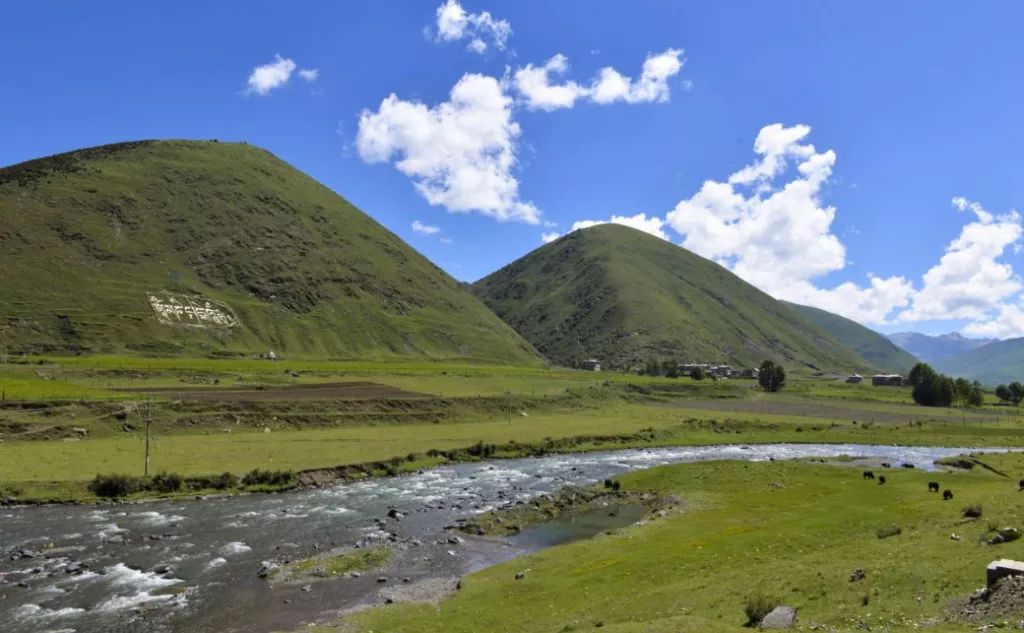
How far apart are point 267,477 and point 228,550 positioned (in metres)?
18.8

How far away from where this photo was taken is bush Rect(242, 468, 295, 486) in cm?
5656

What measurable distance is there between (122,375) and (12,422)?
42.6m

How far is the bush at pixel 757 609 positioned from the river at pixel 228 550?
61.1 feet

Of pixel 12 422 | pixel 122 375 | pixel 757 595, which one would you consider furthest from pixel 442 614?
pixel 122 375

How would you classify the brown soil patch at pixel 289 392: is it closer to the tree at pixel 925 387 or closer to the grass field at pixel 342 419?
the grass field at pixel 342 419

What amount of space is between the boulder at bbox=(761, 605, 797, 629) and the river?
19.2 meters

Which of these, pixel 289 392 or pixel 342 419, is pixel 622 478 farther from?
pixel 289 392

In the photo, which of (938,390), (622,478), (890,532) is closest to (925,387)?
(938,390)

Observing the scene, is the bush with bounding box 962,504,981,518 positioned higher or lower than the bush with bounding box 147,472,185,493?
higher

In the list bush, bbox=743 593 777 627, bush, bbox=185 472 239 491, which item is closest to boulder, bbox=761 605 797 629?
bush, bbox=743 593 777 627

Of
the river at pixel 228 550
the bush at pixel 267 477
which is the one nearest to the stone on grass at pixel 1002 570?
the river at pixel 228 550

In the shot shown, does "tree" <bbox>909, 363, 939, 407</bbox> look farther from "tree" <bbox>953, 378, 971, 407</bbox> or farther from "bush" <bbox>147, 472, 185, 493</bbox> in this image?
"bush" <bbox>147, 472, 185, 493</bbox>

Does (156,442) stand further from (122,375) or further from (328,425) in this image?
(122,375)

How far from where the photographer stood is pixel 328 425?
3597 inches
